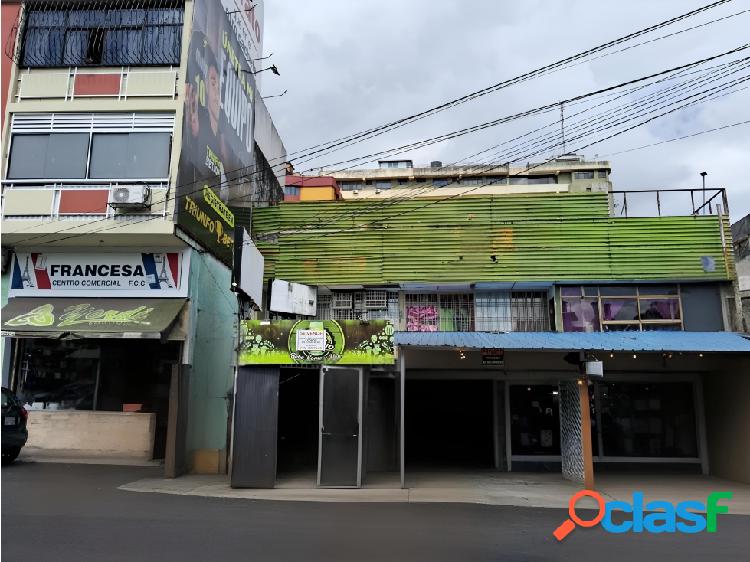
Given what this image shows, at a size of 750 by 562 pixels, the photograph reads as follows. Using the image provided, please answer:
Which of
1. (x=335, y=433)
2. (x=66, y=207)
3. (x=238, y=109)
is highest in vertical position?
(x=238, y=109)

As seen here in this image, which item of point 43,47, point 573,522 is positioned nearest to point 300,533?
point 573,522

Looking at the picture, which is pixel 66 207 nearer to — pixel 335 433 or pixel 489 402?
pixel 335 433

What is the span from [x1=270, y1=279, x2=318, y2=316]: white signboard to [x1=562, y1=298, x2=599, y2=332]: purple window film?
7.22m

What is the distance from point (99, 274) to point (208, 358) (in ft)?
11.6

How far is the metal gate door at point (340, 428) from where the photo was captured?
12.8 meters

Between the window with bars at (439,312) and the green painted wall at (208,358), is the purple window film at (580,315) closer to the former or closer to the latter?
the window with bars at (439,312)

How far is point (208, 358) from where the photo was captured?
16.4 meters

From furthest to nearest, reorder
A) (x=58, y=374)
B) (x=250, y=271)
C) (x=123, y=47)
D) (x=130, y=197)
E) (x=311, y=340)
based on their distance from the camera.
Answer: (x=58, y=374)
(x=123, y=47)
(x=250, y=271)
(x=130, y=197)
(x=311, y=340)

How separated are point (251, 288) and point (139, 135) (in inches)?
195

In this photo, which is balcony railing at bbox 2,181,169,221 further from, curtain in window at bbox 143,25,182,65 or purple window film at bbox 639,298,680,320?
purple window film at bbox 639,298,680,320

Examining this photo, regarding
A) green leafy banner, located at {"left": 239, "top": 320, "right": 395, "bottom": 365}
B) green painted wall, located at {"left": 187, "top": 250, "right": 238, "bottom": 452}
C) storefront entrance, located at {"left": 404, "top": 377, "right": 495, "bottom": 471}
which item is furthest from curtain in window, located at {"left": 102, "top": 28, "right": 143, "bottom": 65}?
storefront entrance, located at {"left": 404, "top": 377, "right": 495, "bottom": 471}

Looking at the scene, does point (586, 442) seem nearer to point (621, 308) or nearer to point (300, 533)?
point (621, 308)

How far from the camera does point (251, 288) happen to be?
51.2 ft

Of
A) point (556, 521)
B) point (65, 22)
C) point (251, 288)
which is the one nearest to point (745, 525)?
point (556, 521)
